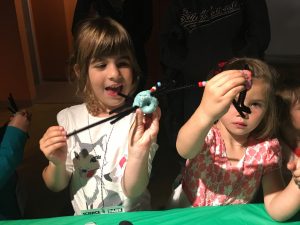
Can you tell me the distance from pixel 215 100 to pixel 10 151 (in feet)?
2.39

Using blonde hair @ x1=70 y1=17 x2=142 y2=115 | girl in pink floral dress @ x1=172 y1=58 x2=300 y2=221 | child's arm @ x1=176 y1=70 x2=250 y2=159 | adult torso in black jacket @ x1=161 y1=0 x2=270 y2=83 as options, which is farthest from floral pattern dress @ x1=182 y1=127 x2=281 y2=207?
adult torso in black jacket @ x1=161 y1=0 x2=270 y2=83

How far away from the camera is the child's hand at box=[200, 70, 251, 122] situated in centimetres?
80

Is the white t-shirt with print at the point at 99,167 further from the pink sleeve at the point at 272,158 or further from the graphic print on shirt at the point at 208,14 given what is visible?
the graphic print on shirt at the point at 208,14

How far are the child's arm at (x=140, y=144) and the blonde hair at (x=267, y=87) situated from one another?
29 cm

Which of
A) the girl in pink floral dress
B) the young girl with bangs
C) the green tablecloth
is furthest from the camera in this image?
the young girl with bangs

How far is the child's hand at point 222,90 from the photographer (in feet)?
2.61

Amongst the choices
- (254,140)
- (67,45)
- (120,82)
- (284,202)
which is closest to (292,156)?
(254,140)

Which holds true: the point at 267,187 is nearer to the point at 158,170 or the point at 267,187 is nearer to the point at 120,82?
the point at 120,82

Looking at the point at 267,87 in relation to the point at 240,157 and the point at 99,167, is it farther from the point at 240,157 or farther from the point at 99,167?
the point at 99,167

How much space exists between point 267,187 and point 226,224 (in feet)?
0.78

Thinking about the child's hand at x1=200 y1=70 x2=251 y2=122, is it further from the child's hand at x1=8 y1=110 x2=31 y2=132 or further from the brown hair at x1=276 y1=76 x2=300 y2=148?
the child's hand at x1=8 y1=110 x2=31 y2=132

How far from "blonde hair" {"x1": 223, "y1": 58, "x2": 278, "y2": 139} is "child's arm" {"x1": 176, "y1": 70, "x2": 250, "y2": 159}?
0.21 metres

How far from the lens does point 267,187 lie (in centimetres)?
107

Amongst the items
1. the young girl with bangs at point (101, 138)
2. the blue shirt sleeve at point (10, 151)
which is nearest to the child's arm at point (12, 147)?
the blue shirt sleeve at point (10, 151)
